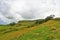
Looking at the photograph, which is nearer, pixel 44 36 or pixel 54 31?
pixel 44 36

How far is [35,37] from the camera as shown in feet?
133

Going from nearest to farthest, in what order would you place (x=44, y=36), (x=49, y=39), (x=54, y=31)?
(x=49, y=39), (x=44, y=36), (x=54, y=31)

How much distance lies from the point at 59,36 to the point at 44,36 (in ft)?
11.0

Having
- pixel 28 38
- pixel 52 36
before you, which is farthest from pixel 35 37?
pixel 52 36

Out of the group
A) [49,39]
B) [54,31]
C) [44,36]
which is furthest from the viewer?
[54,31]

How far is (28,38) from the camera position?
133 ft

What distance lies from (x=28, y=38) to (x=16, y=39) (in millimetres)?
3176

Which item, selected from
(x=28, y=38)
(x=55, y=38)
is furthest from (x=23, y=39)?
(x=55, y=38)

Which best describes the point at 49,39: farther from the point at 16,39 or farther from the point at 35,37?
the point at 16,39

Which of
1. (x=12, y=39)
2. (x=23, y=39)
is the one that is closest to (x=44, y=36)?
(x=23, y=39)

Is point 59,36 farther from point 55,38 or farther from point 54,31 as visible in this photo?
point 54,31

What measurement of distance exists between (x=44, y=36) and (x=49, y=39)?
3.18 metres

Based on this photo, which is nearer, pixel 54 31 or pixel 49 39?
pixel 49 39

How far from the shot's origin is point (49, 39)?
3700cm
